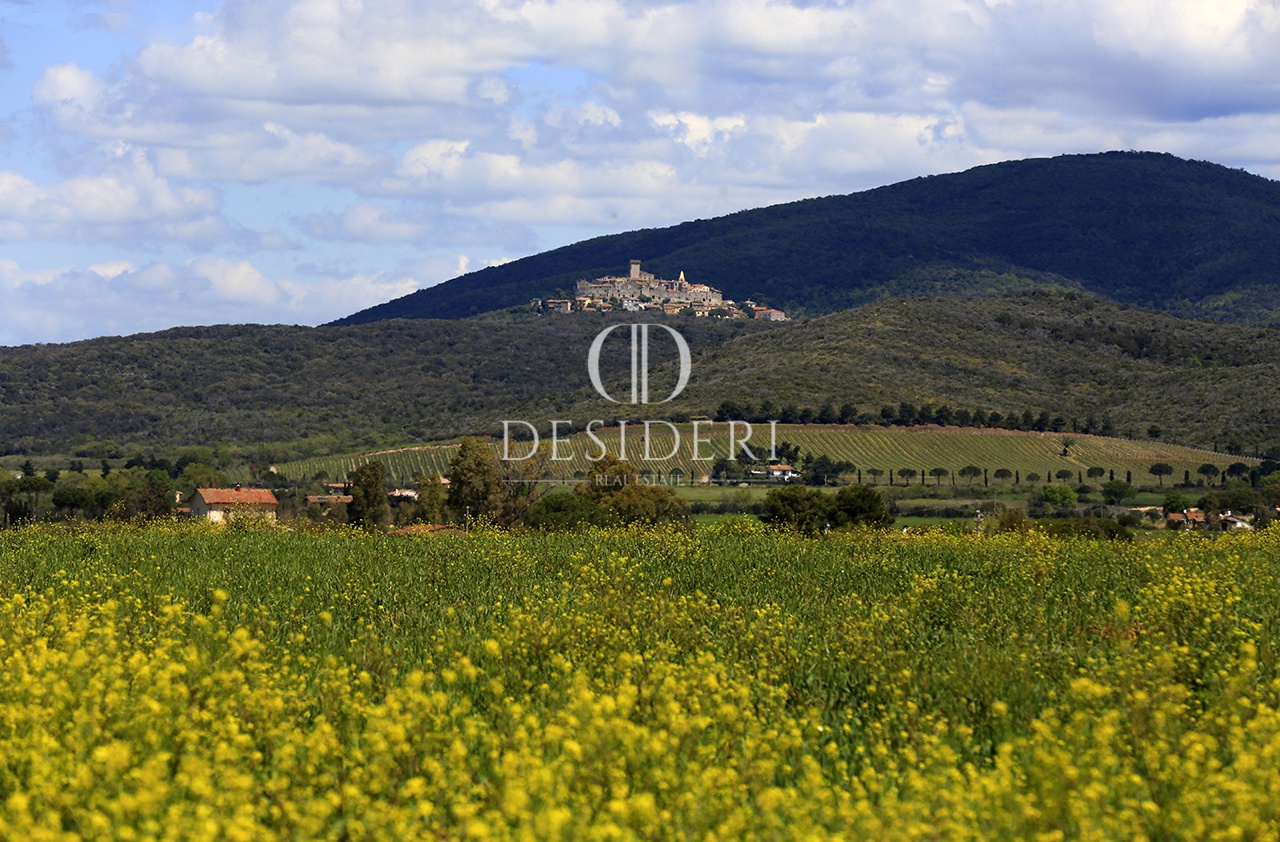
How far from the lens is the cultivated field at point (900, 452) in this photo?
96875 mm

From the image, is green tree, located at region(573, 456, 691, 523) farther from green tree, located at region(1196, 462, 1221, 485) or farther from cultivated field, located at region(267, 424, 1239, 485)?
green tree, located at region(1196, 462, 1221, 485)

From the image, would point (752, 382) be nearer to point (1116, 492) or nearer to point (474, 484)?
point (1116, 492)

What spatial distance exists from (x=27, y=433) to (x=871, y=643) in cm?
15842

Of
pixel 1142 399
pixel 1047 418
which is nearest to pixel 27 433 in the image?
pixel 1047 418

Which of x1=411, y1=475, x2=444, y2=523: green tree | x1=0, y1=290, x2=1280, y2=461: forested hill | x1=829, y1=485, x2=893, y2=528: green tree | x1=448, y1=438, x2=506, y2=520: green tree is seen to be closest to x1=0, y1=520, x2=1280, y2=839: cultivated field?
x1=829, y1=485, x2=893, y2=528: green tree

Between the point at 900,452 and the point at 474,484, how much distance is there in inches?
2595

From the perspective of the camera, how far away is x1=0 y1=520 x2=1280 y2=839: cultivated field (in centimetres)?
606

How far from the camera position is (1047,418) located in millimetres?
117500

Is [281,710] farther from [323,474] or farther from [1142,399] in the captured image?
[1142,399]

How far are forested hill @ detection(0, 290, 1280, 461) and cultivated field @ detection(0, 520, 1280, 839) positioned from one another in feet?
333

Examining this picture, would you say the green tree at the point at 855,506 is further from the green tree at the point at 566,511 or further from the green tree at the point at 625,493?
the green tree at the point at 566,511

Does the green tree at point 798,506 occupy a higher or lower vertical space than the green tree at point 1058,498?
higher

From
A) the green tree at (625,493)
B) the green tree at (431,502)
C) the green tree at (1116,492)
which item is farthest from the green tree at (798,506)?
the green tree at (1116,492)

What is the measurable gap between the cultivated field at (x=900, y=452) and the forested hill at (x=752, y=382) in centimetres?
780
